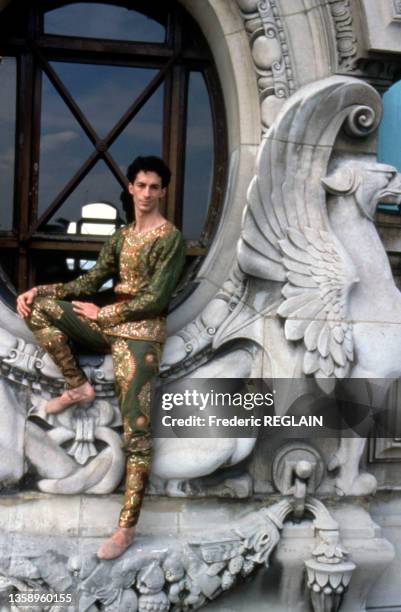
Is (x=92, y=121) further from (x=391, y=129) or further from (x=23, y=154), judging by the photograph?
(x=391, y=129)

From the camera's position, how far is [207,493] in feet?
19.1

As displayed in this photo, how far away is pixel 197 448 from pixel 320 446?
91 cm

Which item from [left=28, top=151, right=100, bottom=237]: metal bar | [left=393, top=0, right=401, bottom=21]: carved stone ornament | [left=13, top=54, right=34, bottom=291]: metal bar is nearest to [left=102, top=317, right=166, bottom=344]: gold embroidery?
[left=13, top=54, right=34, bottom=291]: metal bar

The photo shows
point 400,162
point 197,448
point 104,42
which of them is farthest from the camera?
point 400,162

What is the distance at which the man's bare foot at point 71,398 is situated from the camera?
5.57m

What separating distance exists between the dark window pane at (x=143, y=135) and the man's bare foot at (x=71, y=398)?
1.70 meters

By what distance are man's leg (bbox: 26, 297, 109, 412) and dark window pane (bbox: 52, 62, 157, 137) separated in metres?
1.52

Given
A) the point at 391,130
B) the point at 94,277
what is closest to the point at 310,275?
the point at 94,277

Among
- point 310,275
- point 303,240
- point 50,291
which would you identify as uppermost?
point 303,240

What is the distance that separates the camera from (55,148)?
20.5 feet

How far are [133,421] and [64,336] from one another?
71 cm

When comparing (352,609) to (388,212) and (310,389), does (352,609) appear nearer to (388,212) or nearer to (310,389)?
(310,389)

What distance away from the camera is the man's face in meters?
5.48

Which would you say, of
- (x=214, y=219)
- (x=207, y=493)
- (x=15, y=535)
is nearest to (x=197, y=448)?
(x=207, y=493)
